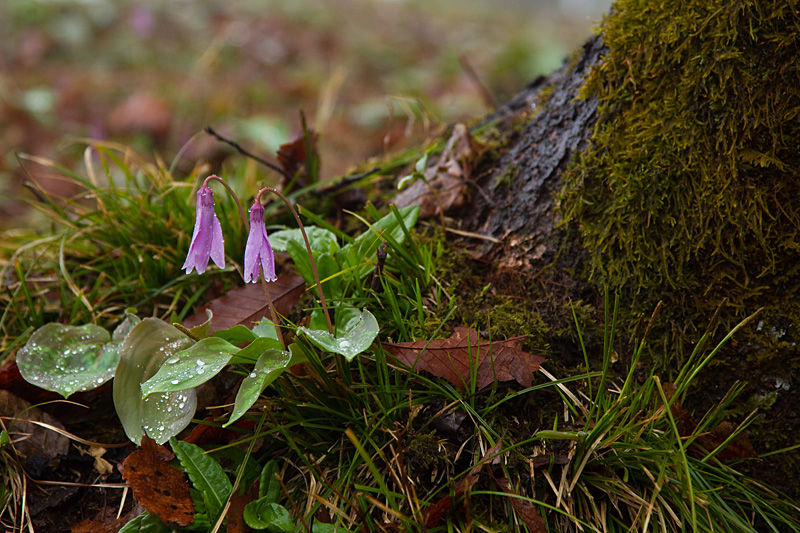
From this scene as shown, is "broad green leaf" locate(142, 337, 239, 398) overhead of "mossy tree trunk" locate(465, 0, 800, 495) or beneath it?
overhead

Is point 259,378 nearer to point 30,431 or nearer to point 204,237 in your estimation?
point 204,237

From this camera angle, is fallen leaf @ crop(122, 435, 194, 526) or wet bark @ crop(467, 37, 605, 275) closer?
fallen leaf @ crop(122, 435, 194, 526)

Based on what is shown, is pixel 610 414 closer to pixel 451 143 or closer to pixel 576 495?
pixel 576 495

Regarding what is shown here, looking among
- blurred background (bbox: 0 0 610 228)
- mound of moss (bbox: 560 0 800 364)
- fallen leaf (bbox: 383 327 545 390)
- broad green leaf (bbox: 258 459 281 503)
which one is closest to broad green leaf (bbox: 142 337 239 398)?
broad green leaf (bbox: 258 459 281 503)

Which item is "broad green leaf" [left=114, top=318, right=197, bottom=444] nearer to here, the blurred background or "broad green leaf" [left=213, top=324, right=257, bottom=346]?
"broad green leaf" [left=213, top=324, right=257, bottom=346]

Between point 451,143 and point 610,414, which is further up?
point 451,143

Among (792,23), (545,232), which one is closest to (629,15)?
(792,23)

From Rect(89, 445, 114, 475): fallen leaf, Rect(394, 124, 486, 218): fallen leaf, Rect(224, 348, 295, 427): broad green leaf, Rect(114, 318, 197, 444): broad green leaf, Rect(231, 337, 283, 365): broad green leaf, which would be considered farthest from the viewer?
Rect(394, 124, 486, 218): fallen leaf
